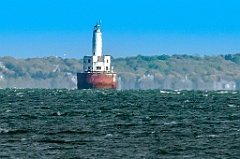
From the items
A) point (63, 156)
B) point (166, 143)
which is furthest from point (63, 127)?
point (63, 156)

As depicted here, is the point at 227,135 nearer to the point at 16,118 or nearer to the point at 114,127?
the point at 114,127

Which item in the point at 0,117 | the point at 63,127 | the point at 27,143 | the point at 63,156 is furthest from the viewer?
the point at 0,117

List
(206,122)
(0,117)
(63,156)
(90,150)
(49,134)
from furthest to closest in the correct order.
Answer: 1. (0,117)
2. (206,122)
3. (49,134)
4. (90,150)
5. (63,156)

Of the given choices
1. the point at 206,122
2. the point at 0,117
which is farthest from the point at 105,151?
the point at 0,117

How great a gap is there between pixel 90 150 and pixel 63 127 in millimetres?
16170

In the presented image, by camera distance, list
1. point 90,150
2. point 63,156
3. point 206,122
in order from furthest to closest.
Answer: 1. point 206,122
2. point 90,150
3. point 63,156

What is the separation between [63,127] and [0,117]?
13501 millimetres

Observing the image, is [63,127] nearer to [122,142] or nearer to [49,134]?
[49,134]

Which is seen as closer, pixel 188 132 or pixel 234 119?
pixel 188 132

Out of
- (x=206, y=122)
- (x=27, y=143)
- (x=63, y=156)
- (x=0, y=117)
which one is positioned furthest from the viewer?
(x=0, y=117)

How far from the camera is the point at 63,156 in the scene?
40375mm

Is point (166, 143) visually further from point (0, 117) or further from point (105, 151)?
point (0, 117)

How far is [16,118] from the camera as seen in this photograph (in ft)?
229

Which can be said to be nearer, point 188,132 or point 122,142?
point 122,142
